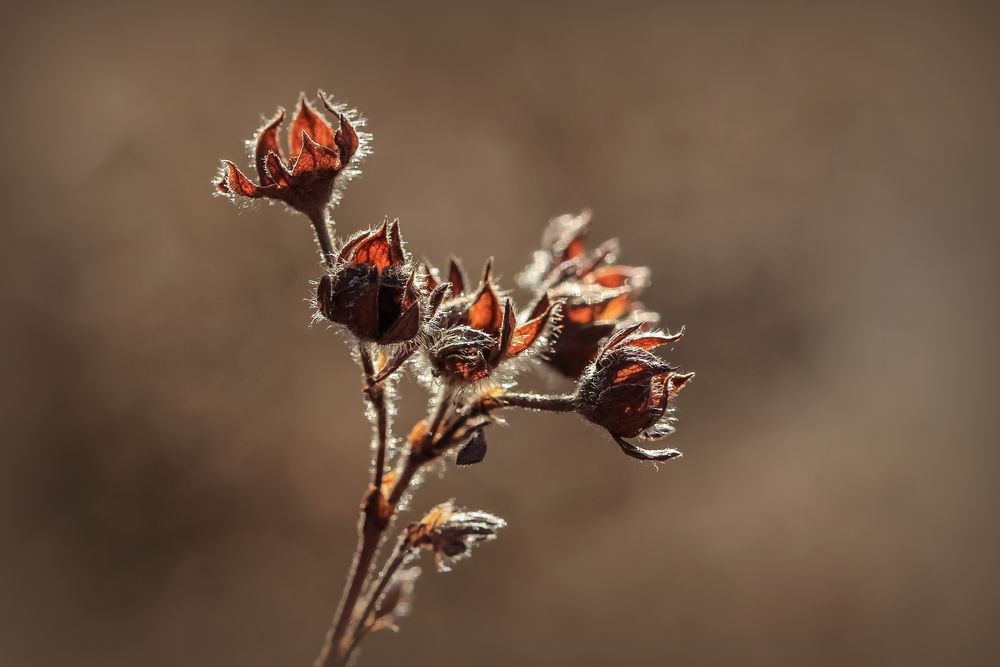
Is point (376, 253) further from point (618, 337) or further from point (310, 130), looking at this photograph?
point (618, 337)

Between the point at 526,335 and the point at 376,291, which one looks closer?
the point at 376,291

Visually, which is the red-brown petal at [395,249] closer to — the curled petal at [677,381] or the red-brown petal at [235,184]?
the red-brown petal at [235,184]

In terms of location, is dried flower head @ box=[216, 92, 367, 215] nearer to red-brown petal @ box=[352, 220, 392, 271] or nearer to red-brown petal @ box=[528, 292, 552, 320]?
red-brown petal @ box=[352, 220, 392, 271]

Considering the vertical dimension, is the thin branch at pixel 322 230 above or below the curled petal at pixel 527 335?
above

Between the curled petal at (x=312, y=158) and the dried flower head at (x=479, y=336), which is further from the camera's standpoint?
the curled petal at (x=312, y=158)

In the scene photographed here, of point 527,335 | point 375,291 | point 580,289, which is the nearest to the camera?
point 375,291

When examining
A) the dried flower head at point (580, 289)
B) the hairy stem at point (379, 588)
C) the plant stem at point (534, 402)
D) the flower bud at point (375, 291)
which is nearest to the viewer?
the flower bud at point (375, 291)

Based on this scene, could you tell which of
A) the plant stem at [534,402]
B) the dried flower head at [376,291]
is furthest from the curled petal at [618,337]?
the dried flower head at [376,291]

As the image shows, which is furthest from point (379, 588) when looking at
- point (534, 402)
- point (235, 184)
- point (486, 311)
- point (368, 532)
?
point (235, 184)
